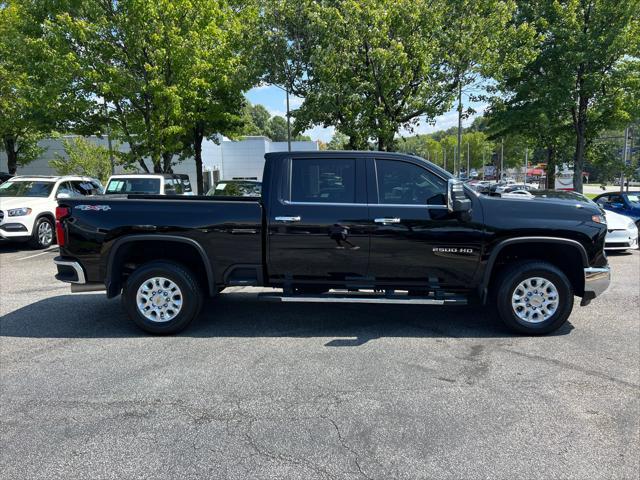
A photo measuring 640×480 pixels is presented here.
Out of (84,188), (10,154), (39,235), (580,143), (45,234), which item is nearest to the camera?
(39,235)

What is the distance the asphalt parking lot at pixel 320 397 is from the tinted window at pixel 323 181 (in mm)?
1547

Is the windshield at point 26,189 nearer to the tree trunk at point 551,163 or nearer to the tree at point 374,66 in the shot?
the tree at point 374,66

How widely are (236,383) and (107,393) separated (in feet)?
3.44

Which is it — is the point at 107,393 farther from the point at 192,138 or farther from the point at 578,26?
the point at 578,26

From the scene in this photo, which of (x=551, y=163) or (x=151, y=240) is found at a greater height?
(x=551, y=163)

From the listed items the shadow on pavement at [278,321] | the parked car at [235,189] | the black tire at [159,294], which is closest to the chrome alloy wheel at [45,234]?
the parked car at [235,189]

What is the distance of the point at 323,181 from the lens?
5.25 m

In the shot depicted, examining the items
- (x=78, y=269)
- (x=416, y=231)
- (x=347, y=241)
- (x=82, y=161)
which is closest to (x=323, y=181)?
(x=347, y=241)

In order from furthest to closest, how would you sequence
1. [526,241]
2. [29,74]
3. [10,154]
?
[10,154]
[29,74]
[526,241]

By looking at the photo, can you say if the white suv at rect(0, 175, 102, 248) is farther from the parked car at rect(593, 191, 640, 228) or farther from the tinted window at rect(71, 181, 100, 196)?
the parked car at rect(593, 191, 640, 228)

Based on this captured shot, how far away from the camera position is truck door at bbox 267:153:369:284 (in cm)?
505

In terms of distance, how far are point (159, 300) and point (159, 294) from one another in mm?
69

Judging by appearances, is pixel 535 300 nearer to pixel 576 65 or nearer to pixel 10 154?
pixel 576 65

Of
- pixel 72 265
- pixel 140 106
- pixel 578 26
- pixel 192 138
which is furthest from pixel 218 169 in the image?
pixel 72 265
